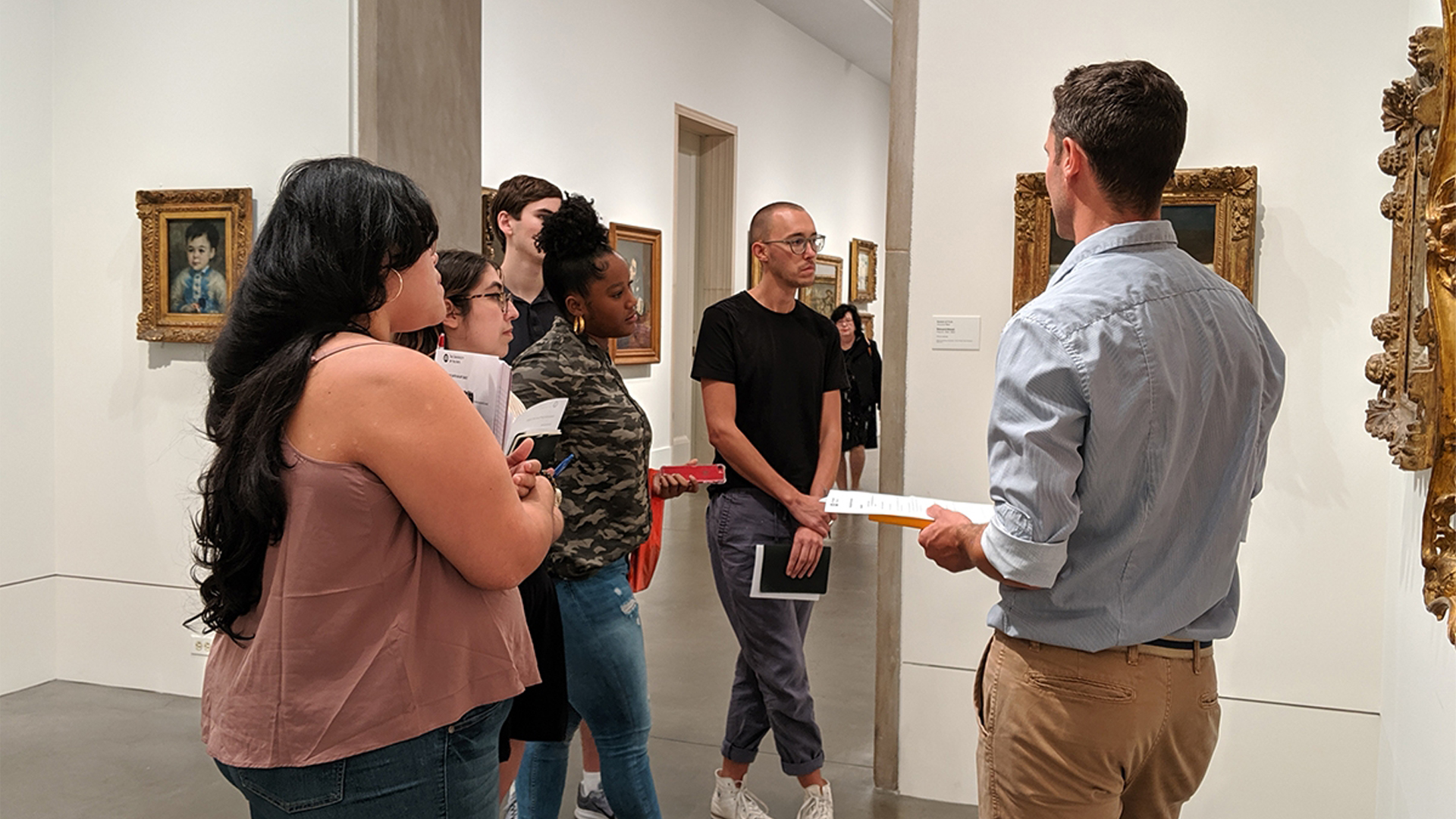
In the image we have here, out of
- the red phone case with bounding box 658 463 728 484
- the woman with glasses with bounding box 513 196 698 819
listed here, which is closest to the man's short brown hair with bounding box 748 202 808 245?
the red phone case with bounding box 658 463 728 484

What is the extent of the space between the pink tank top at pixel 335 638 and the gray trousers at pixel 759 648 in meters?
2.02

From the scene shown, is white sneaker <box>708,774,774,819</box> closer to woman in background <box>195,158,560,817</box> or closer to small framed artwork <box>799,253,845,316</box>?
woman in background <box>195,158,560,817</box>

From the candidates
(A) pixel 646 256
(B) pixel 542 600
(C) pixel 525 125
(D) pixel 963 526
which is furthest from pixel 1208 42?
(A) pixel 646 256

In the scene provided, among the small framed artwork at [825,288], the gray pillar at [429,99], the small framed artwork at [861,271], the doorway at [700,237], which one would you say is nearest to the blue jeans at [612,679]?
the gray pillar at [429,99]

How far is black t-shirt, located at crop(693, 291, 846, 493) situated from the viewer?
3.71 meters

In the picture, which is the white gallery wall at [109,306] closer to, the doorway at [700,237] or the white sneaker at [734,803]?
the white sneaker at [734,803]

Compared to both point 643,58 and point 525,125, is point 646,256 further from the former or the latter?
point 525,125

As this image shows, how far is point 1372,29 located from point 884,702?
2.67 metres

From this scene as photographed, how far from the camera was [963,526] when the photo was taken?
1967mm

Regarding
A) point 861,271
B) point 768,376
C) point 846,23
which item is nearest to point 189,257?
point 768,376

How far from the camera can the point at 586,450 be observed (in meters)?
2.74

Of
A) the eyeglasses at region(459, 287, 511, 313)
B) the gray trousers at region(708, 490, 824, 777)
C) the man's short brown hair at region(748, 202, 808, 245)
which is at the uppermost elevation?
the man's short brown hair at region(748, 202, 808, 245)

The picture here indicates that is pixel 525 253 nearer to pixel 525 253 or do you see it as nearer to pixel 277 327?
pixel 525 253

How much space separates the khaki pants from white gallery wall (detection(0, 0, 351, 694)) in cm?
384
